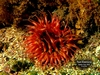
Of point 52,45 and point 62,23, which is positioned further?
point 62,23

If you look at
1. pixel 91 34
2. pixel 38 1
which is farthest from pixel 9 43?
pixel 91 34

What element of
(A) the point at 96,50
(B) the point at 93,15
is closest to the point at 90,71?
(A) the point at 96,50

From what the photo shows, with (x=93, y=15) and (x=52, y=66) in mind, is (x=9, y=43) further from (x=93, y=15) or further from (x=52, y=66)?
(x=93, y=15)

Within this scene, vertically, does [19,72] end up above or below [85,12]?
below

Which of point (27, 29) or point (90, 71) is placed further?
point (27, 29)

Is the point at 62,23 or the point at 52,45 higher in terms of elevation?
the point at 62,23

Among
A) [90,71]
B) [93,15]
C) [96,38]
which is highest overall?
[93,15]
